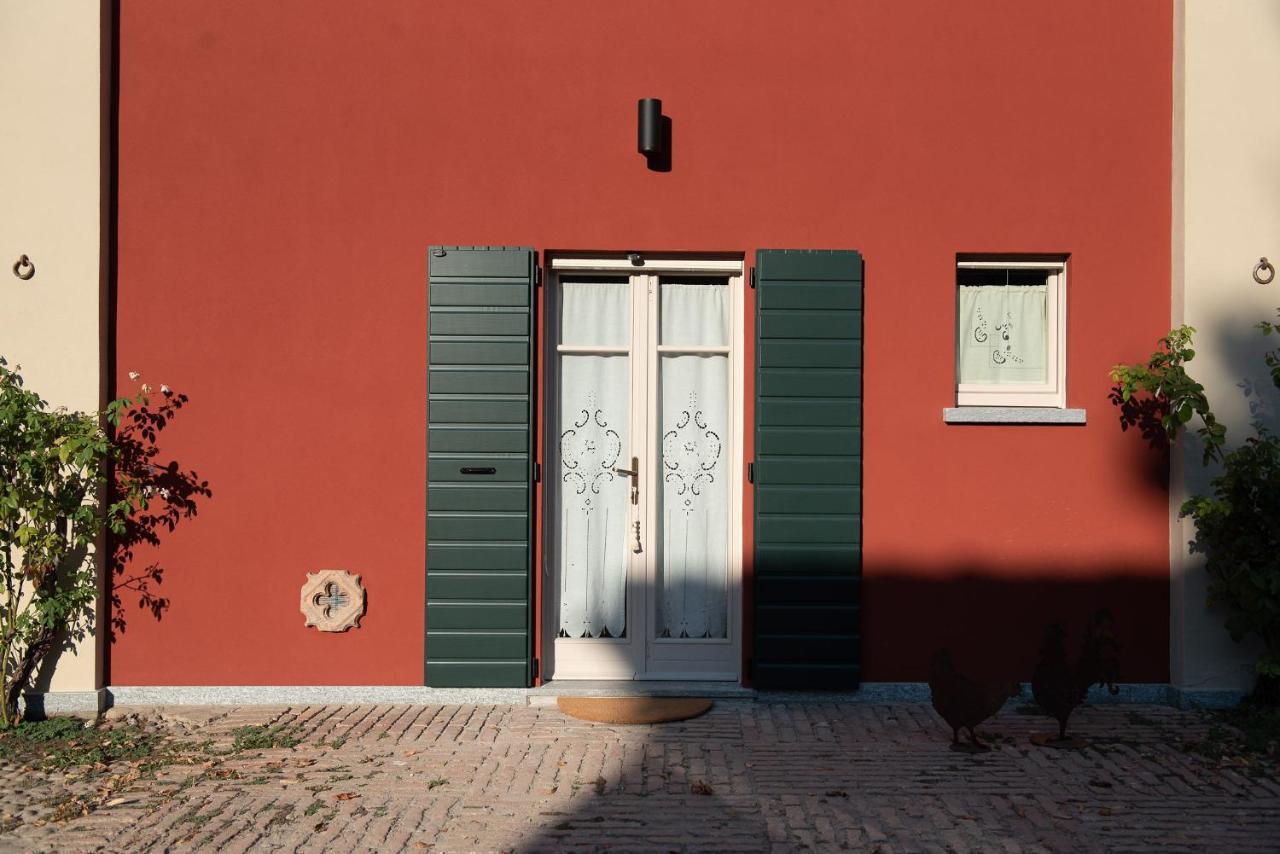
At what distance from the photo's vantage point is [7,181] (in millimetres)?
5543

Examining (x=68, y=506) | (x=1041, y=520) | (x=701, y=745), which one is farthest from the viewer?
(x=1041, y=520)

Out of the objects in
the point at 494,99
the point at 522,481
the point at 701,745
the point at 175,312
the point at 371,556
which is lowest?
the point at 701,745

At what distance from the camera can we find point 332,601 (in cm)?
570

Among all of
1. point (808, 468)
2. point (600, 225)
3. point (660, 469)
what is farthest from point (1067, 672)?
point (600, 225)

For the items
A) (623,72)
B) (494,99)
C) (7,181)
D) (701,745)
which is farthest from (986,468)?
(7,181)

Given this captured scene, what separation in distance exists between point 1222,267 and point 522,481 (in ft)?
13.2

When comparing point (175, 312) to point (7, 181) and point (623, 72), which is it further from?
point (623, 72)

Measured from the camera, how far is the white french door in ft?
19.4

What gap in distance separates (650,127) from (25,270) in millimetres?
3432

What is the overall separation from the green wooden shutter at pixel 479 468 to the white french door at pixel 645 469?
0.28 meters

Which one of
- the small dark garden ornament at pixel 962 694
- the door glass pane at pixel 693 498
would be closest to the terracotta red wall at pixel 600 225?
the door glass pane at pixel 693 498

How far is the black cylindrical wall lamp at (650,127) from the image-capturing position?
561 centimetres

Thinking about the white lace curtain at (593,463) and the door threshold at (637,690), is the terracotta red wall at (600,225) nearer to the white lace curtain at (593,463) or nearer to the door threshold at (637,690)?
the white lace curtain at (593,463)

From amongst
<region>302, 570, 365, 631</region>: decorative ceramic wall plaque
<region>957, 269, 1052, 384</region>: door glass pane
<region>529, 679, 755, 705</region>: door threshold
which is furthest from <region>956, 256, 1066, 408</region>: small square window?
<region>302, 570, 365, 631</region>: decorative ceramic wall plaque
